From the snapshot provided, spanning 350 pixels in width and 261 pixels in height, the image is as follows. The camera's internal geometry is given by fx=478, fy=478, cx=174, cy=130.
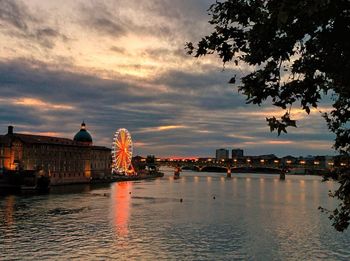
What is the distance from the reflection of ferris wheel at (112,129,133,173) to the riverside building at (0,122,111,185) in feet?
49.6

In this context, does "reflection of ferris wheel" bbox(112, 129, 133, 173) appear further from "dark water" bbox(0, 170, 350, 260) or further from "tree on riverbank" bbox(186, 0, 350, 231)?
"tree on riverbank" bbox(186, 0, 350, 231)

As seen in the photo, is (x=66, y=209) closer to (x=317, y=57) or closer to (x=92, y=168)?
(x=317, y=57)

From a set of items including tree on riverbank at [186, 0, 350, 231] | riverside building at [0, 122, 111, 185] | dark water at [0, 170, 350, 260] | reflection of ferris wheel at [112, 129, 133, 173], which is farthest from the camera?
reflection of ferris wheel at [112, 129, 133, 173]

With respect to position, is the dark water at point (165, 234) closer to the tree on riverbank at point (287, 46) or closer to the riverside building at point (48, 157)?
the tree on riverbank at point (287, 46)

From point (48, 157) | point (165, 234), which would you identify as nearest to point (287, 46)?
point (165, 234)

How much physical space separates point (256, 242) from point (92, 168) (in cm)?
15645

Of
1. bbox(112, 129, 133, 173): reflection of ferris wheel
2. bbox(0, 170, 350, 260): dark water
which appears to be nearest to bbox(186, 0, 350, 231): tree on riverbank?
bbox(0, 170, 350, 260): dark water

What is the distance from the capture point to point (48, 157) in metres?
158

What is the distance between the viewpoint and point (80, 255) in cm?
4138

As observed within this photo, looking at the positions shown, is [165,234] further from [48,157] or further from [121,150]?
[121,150]

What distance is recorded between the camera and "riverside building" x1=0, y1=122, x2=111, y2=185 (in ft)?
472

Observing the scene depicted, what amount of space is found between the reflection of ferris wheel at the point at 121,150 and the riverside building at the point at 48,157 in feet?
49.6

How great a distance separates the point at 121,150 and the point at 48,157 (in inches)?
1187

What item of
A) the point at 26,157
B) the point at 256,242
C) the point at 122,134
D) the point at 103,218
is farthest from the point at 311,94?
the point at 122,134
